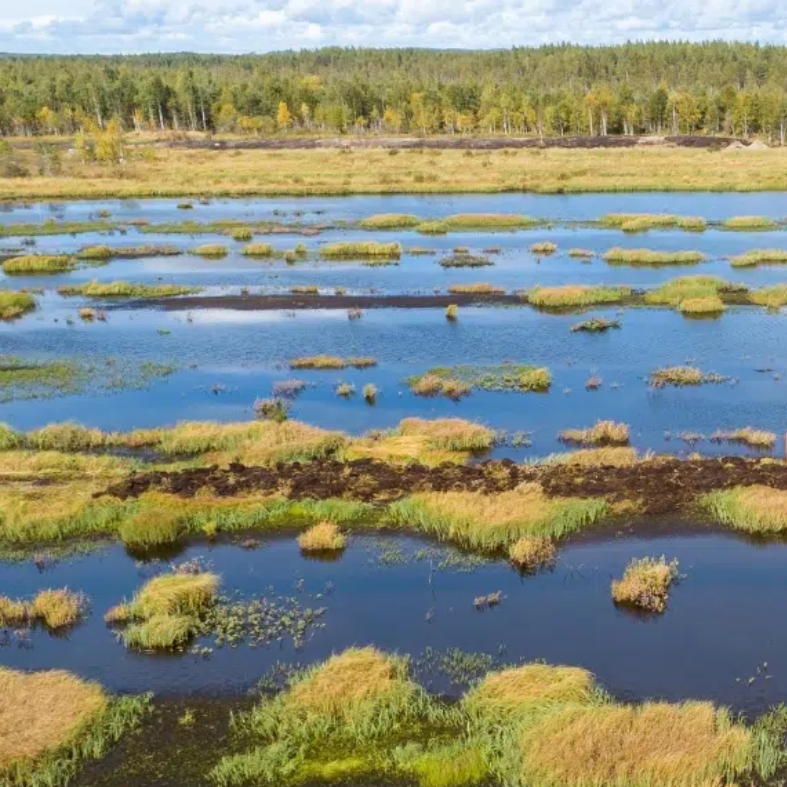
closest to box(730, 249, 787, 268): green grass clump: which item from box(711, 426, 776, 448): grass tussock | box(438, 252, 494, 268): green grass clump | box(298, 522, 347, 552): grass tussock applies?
box(438, 252, 494, 268): green grass clump

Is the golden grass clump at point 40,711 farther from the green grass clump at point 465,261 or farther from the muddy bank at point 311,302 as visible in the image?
the green grass clump at point 465,261

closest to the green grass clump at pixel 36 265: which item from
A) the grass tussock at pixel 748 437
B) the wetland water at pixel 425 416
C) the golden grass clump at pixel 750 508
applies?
the wetland water at pixel 425 416

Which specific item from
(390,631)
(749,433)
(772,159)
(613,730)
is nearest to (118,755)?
(390,631)

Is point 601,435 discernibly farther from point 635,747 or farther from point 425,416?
point 635,747

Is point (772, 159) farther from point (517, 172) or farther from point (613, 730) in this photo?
point (613, 730)

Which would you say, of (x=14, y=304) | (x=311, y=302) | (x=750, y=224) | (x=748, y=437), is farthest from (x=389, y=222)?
(x=748, y=437)

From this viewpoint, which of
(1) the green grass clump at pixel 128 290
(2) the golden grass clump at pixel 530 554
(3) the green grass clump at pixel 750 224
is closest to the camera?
(2) the golden grass clump at pixel 530 554

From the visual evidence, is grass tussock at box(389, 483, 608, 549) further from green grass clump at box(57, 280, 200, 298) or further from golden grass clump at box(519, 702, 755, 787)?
green grass clump at box(57, 280, 200, 298)
